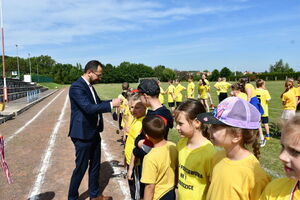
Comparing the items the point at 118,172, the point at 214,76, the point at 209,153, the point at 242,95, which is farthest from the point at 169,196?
the point at 214,76

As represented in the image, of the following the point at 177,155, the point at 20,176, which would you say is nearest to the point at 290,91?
the point at 177,155

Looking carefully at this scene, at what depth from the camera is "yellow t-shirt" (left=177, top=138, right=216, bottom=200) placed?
2223 millimetres

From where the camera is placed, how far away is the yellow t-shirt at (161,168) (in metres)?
2.41

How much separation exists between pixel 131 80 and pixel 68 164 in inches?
4122

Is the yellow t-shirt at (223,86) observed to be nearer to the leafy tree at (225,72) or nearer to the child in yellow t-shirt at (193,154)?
the child in yellow t-shirt at (193,154)

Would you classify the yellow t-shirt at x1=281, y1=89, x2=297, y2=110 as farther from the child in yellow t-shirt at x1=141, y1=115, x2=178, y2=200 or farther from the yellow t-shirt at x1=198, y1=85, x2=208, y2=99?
the child in yellow t-shirt at x1=141, y1=115, x2=178, y2=200

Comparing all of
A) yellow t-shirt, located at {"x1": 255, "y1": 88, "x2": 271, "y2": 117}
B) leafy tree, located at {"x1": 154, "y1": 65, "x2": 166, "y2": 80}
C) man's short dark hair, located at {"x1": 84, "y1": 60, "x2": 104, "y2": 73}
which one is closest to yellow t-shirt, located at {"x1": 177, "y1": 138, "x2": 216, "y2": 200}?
man's short dark hair, located at {"x1": 84, "y1": 60, "x2": 104, "y2": 73}

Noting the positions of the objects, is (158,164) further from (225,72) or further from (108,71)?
(108,71)

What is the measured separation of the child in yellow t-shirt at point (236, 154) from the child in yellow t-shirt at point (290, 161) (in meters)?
0.27

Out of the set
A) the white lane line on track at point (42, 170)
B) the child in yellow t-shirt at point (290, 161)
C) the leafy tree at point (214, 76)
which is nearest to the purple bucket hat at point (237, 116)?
the child in yellow t-shirt at point (290, 161)

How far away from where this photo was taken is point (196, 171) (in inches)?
88.4

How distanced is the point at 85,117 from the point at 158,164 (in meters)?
1.81

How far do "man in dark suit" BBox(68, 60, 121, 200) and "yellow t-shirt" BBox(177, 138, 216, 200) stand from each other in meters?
1.74

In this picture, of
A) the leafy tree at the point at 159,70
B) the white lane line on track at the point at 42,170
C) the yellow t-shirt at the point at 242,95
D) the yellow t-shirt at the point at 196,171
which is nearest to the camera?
the yellow t-shirt at the point at 196,171
